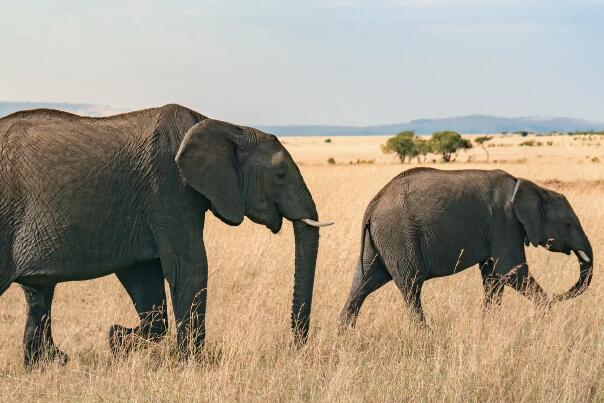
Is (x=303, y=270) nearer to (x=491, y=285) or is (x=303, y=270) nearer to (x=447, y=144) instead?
(x=491, y=285)

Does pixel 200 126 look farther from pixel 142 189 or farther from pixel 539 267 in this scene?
pixel 539 267

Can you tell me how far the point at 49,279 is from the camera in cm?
704

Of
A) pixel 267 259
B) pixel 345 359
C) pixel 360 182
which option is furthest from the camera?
pixel 360 182

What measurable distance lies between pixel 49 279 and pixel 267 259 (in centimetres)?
569

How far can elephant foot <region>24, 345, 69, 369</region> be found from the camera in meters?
7.68

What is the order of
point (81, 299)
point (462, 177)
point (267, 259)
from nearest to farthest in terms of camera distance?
point (462, 177) → point (81, 299) → point (267, 259)

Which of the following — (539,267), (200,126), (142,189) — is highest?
(200,126)

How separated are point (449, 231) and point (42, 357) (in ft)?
14.0

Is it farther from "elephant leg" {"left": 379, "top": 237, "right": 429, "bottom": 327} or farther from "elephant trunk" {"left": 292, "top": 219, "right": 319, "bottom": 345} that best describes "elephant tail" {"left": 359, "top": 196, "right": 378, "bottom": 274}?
"elephant trunk" {"left": 292, "top": 219, "right": 319, "bottom": 345}

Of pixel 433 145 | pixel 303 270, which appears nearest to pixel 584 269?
pixel 303 270

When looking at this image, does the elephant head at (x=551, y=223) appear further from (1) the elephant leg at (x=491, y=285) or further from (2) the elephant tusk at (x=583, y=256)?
(1) the elephant leg at (x=491, y=285)

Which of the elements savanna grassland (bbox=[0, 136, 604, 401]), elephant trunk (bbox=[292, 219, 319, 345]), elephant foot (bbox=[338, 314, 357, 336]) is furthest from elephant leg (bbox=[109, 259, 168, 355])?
elephant foot (bbox=[338, 314, 357, 336])

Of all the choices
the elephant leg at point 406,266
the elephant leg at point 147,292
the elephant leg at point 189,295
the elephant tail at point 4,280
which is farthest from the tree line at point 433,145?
the elephant tail at point 4,280

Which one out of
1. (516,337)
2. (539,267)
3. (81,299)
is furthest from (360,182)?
(516,337)
